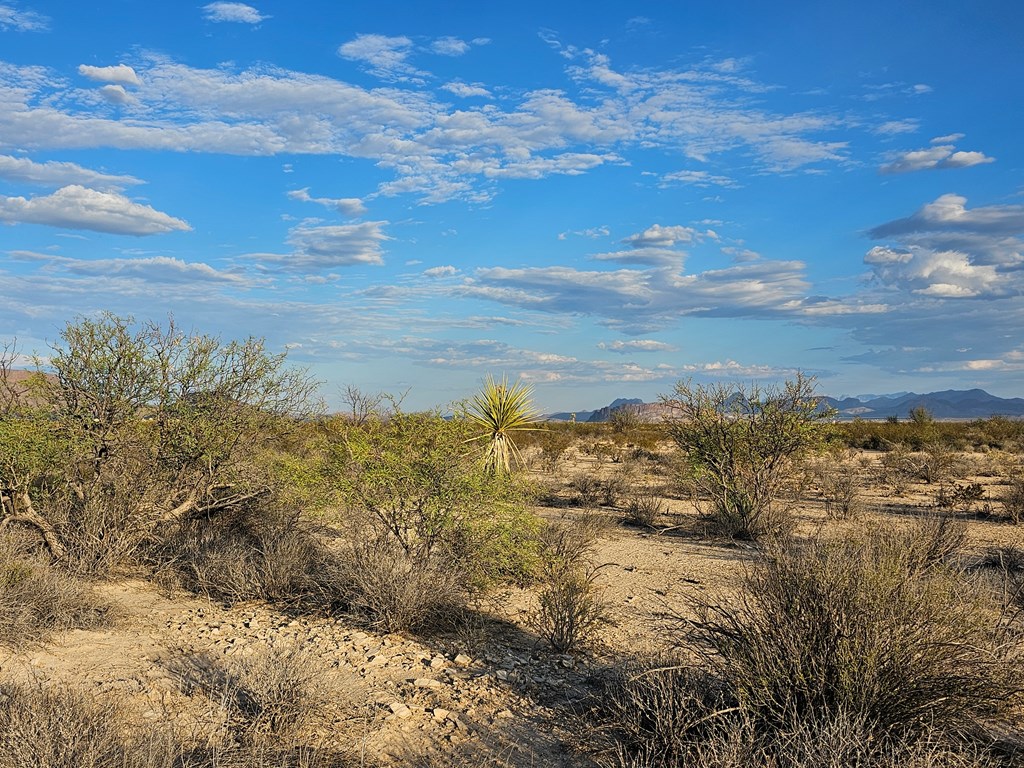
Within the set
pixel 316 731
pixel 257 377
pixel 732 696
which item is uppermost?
pixel 257 377

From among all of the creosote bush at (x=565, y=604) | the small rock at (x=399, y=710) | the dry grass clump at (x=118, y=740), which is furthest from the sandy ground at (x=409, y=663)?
the dry grass clump at (x=118, y=740)

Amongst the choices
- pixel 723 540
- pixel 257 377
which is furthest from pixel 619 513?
pixel 257 377

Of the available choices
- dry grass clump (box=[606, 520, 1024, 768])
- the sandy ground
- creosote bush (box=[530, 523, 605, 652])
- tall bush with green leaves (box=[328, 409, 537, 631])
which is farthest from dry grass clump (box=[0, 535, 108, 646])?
dry grass clump (box=[606, 520, 1024, 768])

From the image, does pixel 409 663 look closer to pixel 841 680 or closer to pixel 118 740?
pixel 118 740

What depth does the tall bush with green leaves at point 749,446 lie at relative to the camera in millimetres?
13852

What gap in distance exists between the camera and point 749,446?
46.9 ft

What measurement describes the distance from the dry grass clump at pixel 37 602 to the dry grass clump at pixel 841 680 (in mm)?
6070

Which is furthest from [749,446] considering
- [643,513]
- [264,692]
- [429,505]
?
[264,692]

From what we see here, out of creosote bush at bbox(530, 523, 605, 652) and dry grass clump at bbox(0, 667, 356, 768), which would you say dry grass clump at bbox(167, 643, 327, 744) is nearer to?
dry grass clump at bbox(0, 667, 356, 768)

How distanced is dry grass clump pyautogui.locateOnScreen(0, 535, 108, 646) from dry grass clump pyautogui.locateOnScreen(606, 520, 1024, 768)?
6.07 m

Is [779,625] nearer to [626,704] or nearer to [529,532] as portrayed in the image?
[626,704]

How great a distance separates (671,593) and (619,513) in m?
6.88

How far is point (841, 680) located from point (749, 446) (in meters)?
10.2

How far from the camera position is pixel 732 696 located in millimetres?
4922
